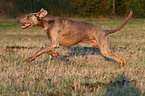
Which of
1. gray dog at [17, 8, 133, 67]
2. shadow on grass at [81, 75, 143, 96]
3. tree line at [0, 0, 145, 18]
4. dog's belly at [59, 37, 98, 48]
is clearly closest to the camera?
shadow on grass at [81, 75, 143, 96]

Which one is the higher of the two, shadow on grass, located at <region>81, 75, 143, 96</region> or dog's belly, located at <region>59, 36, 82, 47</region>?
dog's belly, located at <region>59, 36, 82, 47</region>

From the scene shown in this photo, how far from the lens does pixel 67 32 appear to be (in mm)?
5281

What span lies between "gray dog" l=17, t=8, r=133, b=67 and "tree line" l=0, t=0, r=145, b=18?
926 inches

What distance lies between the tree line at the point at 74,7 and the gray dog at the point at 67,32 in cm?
2352

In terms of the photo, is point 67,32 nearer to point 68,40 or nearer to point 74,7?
point 68,40

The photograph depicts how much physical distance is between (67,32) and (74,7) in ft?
89.1

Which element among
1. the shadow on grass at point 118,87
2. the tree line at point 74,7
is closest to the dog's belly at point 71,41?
the shadow on grass at point 118,87

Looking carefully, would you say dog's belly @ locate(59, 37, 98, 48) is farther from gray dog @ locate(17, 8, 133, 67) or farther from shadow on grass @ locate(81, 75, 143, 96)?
shadow on grass @ locate(81, 75, 143, 96)

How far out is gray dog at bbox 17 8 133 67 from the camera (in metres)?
5.08

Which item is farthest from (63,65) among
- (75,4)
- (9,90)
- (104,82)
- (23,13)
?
(75,4)

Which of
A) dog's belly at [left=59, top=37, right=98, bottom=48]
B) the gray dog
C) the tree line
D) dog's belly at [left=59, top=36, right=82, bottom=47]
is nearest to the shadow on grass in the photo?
the gray dog

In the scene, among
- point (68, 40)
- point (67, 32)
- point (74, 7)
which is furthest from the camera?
point (74, 7)

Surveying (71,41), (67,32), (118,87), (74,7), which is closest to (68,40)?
(71,41)

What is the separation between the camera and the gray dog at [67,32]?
5082 millimetres
